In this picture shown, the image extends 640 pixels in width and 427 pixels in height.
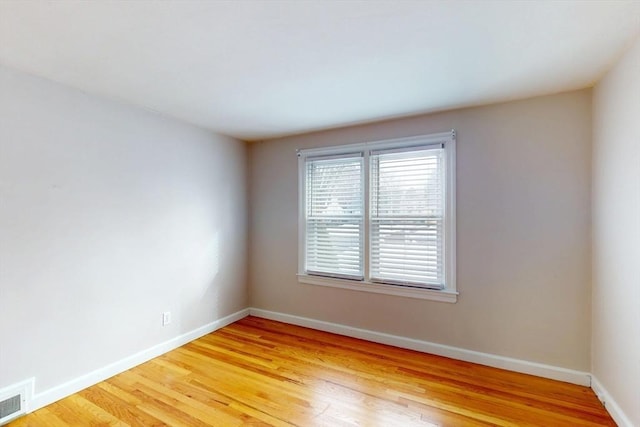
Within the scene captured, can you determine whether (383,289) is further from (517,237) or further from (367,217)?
(517,237)

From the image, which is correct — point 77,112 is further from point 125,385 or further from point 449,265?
point 449,265

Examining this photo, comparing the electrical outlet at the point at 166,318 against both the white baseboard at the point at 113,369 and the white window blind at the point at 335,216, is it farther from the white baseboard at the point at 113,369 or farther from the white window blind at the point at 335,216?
the white window blind at the point at 335,216

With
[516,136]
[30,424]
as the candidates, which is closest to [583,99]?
[516,136]

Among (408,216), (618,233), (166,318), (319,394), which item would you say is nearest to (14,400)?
(166,318)

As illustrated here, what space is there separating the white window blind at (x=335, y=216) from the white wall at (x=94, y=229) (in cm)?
111

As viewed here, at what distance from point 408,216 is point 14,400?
3.26 metres

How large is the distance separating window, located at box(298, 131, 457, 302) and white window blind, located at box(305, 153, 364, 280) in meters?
0.01

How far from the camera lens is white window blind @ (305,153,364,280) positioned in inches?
133

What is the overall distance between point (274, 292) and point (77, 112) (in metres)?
2.67

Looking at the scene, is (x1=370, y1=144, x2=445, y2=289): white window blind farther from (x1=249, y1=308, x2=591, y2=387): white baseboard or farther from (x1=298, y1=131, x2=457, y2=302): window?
(x1=249, y1=308, x2=591, y2=387): white baseboard

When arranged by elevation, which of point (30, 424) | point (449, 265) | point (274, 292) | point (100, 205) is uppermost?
A: point (100, 205)

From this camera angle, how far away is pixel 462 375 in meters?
2.54

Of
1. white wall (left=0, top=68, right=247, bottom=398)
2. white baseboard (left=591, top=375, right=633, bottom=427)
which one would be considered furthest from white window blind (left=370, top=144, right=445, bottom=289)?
white wall (left=0, top=68, right=247, bottom=398)

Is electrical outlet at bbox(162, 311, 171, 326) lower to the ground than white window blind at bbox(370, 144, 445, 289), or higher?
lower
